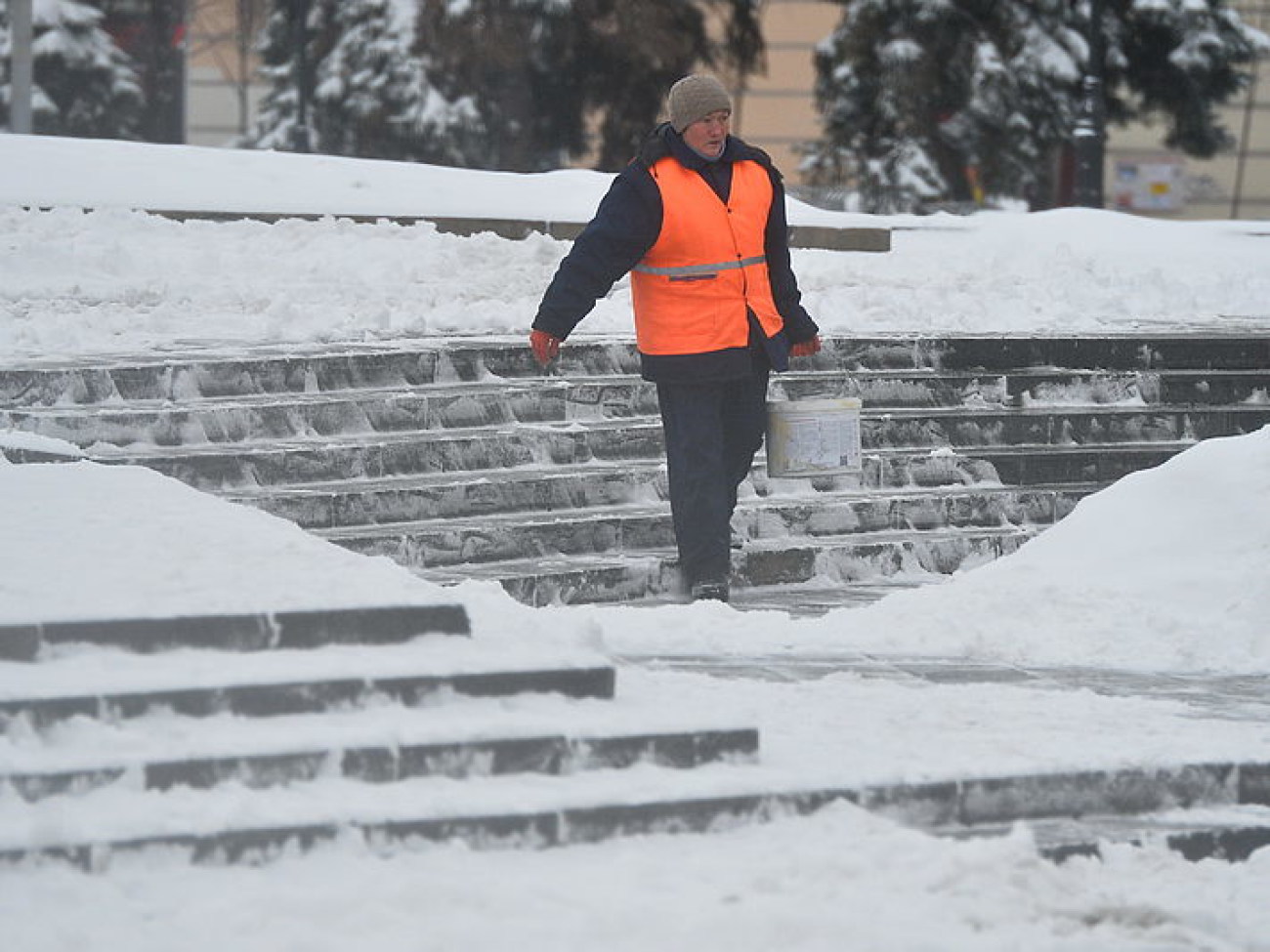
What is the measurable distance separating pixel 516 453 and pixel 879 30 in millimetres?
18661

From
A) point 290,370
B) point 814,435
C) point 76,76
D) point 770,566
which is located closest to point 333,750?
point 814,435

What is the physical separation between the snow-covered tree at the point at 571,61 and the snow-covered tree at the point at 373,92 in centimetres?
37

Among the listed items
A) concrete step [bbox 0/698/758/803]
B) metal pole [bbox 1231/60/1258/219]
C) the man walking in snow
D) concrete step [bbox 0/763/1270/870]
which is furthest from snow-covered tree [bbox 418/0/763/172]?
concrete step [bbox 0/763/1270/870]

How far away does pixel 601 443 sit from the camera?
9.15 meters

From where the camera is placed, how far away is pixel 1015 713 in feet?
19.1

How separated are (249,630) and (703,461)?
8.24ft

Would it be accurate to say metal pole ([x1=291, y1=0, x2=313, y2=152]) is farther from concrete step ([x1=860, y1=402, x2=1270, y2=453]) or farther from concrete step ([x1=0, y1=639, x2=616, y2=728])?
concrete step ([x1=0, y1=639, x2=616, y2=728])

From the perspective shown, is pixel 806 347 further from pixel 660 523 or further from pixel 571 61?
pixel 571 61

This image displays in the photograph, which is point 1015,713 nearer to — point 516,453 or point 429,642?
point 429,642

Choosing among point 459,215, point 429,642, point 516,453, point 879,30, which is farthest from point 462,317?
point 879,30

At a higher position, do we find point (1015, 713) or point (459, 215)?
point (459, 215)

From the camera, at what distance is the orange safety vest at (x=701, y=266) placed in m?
7.46

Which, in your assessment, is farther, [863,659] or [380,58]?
[380,58]

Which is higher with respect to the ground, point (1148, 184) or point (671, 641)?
point (1148, 184)
